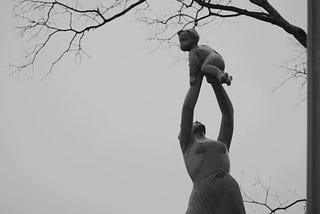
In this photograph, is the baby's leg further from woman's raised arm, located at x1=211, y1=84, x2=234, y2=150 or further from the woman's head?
the woman's head

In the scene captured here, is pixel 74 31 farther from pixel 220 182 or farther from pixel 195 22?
pixel 220 182

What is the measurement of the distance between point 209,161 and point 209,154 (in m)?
0.08

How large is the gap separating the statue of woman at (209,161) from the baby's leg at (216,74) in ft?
0.37
